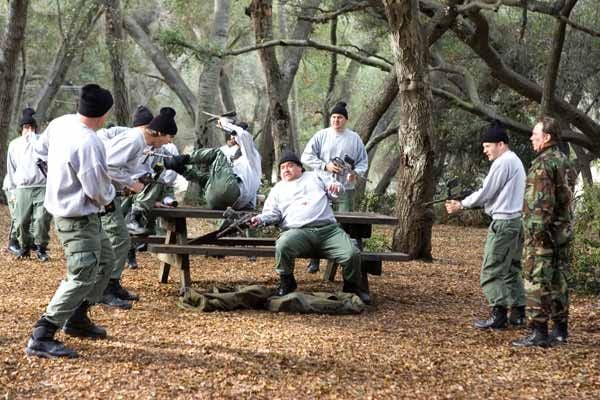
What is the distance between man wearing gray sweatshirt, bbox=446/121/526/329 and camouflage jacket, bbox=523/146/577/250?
23.1 inches

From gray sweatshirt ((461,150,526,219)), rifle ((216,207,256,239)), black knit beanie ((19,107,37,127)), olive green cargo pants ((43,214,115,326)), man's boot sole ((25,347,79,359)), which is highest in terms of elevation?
black knit beanie ((19,107,37,127))

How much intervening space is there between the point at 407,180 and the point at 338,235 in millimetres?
3063

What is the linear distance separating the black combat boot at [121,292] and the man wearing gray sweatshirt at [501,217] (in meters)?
3.11

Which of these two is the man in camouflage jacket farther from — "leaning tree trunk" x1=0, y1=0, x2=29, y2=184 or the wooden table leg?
"leaning tree trunk" x1=0, y1=0, x2=29, y2=184

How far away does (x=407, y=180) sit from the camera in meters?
10.4

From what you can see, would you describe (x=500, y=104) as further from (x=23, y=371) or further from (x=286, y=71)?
(x=23, y=371)

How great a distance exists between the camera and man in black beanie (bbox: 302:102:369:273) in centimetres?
996

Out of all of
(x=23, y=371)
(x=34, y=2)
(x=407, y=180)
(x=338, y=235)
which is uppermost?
(x=34, y=2)

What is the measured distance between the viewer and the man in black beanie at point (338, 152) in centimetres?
996

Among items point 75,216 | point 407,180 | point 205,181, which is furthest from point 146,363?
point 407,180

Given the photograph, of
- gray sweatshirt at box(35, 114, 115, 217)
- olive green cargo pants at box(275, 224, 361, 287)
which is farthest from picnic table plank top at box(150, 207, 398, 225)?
gray sweatshirt at box(35, 114, 115, 217)

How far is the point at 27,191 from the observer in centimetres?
1040

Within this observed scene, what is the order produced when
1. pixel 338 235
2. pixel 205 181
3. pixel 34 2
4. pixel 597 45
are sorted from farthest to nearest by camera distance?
pixel 34 2 → pixel 597 45 → pixel 205 181 → pixel 338 235

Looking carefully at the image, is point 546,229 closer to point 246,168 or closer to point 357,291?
point 357,291
